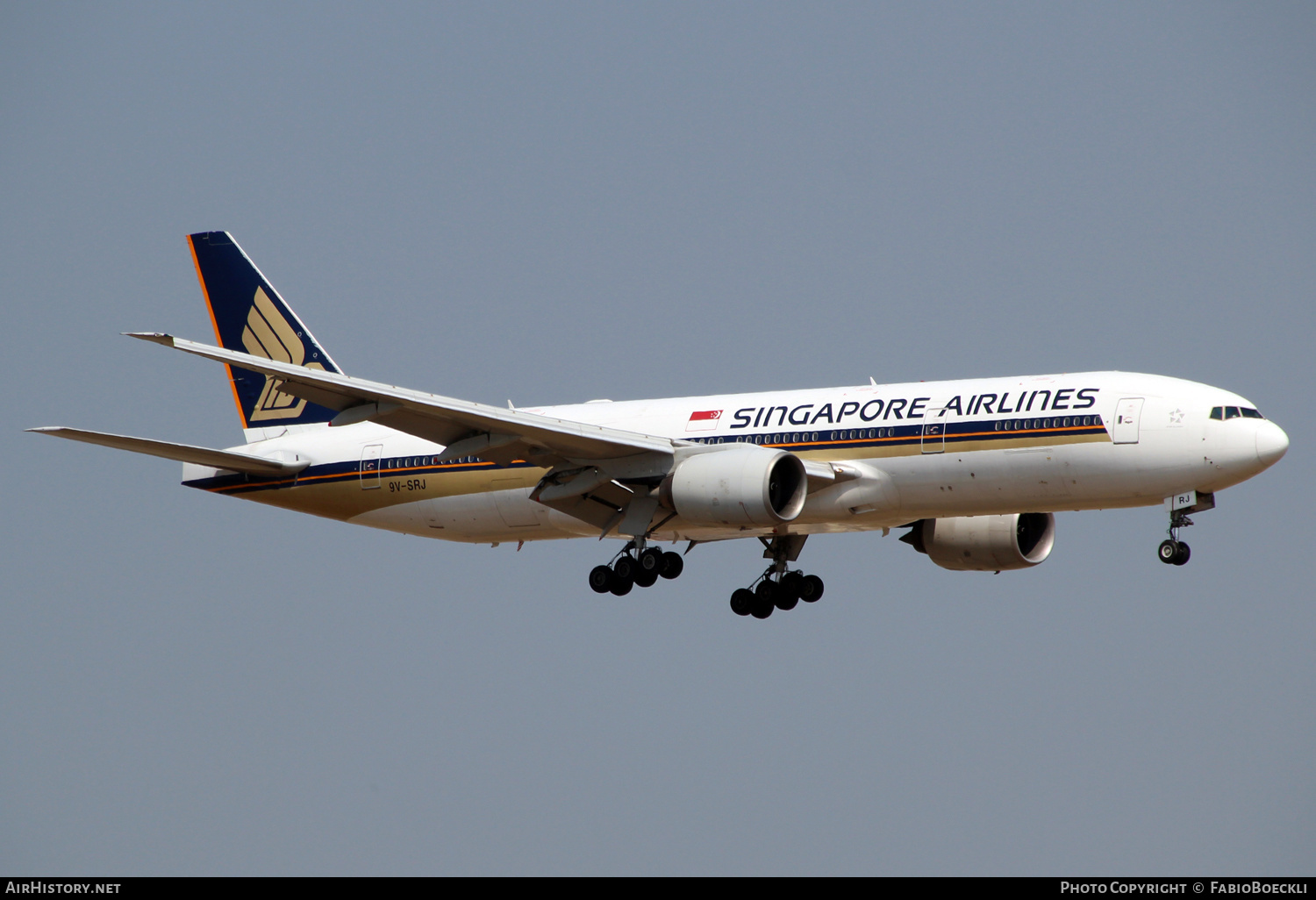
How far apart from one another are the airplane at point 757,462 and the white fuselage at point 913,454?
0.15 feet

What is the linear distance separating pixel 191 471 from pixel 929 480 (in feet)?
→ 66.3

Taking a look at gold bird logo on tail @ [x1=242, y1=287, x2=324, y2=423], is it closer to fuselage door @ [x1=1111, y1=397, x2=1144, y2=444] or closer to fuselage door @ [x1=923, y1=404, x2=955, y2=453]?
fuselage door @ [x1=923, y1=404, x2=955, y2=453]

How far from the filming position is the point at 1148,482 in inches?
1490

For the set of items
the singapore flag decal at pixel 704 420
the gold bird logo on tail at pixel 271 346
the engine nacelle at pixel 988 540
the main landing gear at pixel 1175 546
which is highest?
the gold bird logo on tail at pixel 271 346

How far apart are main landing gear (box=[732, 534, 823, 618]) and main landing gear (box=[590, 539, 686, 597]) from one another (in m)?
3.82

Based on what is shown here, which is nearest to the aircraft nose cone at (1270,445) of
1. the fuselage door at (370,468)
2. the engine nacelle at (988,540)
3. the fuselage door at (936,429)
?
the fuselage door at (936,429)

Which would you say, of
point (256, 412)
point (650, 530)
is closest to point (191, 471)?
point (256, 412)

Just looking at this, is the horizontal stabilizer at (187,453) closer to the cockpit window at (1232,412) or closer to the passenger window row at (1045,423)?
the passenger window row at (1045,423)

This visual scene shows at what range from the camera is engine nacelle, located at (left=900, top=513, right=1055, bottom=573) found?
44938 mm

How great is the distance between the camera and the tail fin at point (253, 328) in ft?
158

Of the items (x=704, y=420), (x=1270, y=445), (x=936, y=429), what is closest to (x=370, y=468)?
(x=704, y=420)
